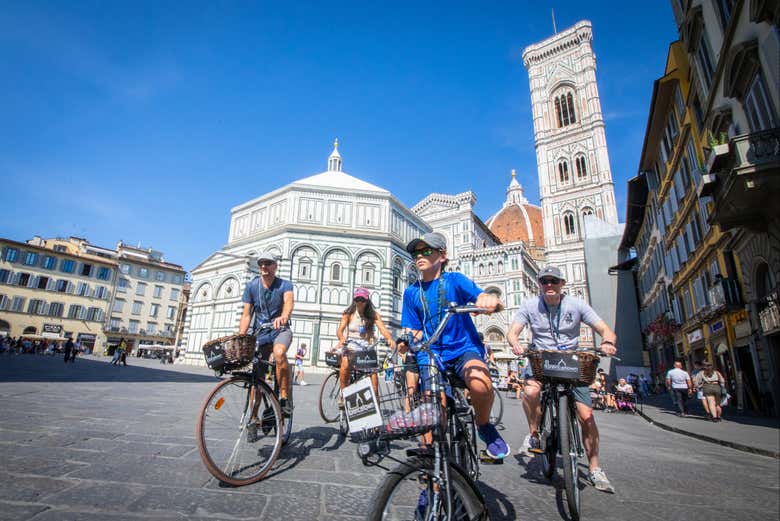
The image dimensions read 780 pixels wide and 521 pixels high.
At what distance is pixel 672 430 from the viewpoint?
8578 millimetres

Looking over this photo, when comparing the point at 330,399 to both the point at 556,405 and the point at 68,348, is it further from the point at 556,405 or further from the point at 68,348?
the point at 68,348

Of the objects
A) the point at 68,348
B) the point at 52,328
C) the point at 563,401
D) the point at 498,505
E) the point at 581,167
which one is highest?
the point at 581,167

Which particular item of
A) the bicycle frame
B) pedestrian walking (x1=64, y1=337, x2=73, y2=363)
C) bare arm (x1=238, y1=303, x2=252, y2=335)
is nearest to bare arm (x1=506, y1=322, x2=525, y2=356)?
the bicycle frame

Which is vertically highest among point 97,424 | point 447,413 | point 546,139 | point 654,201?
point 546,139

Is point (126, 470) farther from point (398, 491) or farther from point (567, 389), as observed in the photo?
point (567, 389)

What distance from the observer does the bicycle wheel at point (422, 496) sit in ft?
5.17

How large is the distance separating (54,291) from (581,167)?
66.5 metres

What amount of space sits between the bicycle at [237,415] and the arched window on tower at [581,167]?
A: 5732cm

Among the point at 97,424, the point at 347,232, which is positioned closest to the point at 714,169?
the point at 97,424

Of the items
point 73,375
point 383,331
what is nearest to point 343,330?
point 383,331

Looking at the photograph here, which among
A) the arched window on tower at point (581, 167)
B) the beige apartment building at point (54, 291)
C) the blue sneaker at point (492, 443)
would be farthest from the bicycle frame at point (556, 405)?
the arched window on tower at point (581, 167)

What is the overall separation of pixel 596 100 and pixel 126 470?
62.6 m

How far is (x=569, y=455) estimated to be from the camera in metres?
2.66

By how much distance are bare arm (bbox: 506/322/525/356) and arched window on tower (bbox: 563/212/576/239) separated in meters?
52.5
